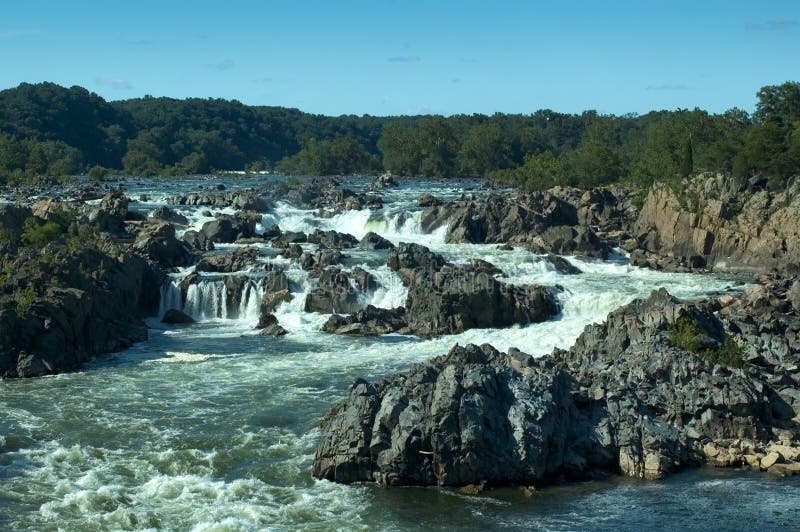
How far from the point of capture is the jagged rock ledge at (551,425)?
78.4ft

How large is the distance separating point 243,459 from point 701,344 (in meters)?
15.6

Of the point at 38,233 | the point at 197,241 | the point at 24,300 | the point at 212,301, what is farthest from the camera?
the point at 197,241

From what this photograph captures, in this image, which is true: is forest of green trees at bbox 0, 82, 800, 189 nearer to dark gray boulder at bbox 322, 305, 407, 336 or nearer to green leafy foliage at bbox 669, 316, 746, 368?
dark gray boulder at bbox 322, 305, 407, 336

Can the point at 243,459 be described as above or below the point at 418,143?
below

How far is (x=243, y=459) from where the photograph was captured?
26266mm

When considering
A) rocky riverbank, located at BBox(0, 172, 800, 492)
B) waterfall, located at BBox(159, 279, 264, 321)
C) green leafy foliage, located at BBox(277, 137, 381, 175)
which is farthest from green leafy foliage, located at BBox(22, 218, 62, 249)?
green leafy foliage, located at BBox(277, 137, 381, 175)

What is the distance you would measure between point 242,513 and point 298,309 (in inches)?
974

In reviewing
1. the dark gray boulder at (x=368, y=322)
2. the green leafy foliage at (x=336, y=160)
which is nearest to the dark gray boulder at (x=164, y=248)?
the dark gray boulder at (x=368, y=322)

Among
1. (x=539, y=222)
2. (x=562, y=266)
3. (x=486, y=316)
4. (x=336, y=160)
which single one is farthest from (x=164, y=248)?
(x=336, y=160)

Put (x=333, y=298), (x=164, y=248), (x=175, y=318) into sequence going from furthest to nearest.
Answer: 1. (x=164, y=248)
2. (x=333, y=298)
3. (x=175, y=318)

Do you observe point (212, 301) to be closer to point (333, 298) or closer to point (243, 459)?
point (333, 298)

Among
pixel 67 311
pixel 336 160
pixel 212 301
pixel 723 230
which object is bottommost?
pixel 212 301

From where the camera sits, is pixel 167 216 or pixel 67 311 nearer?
pixel 67 311

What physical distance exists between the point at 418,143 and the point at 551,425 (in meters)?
108
